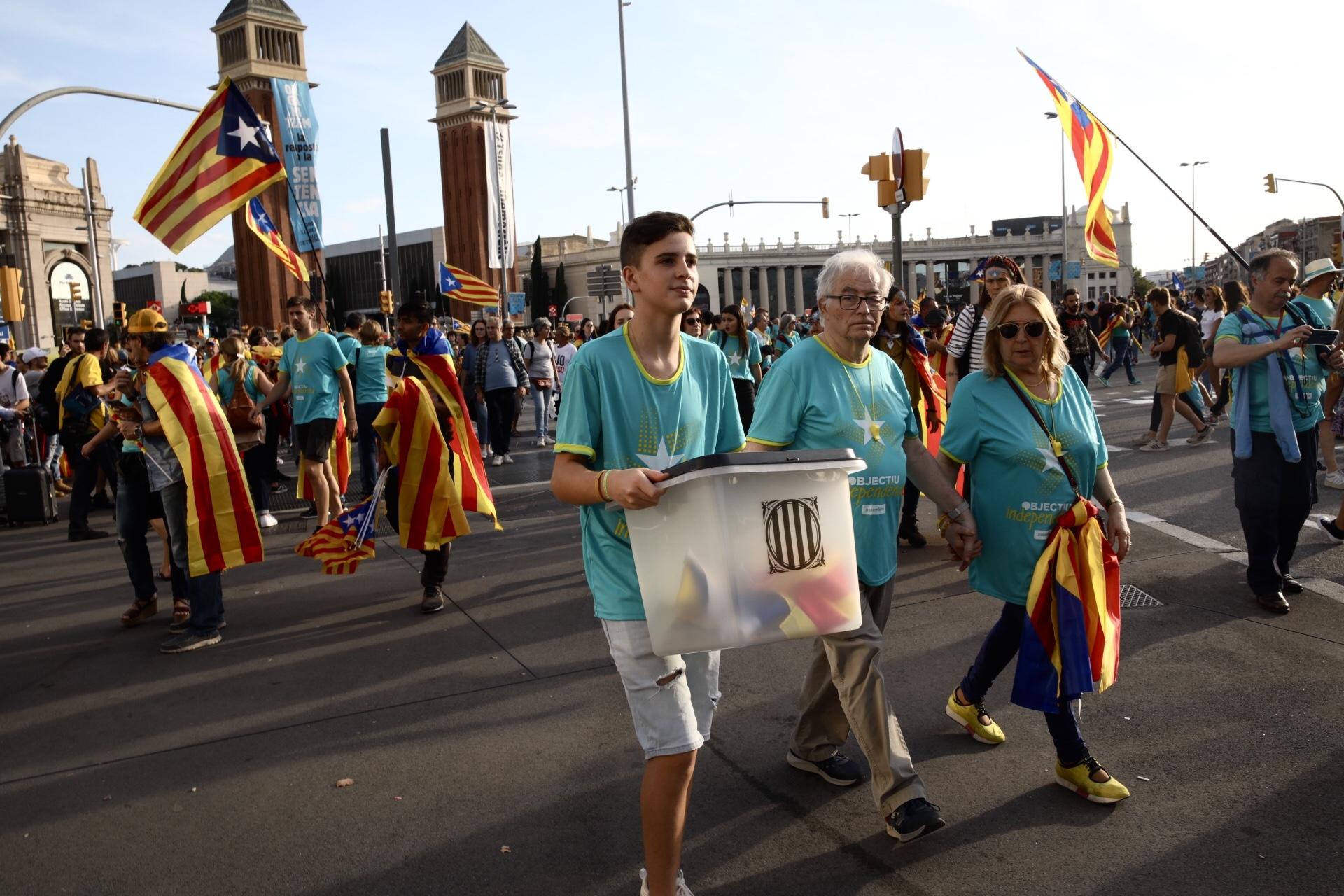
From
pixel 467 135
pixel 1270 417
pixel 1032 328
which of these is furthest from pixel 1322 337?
pixel 467 135

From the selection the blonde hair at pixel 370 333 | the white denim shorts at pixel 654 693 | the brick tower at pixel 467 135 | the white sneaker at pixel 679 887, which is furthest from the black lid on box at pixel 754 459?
the brick tower at pixel 467 135

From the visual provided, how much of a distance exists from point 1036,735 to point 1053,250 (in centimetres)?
13253

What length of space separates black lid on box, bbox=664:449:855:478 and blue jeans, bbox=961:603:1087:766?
1337mm

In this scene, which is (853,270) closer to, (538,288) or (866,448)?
(866,448)

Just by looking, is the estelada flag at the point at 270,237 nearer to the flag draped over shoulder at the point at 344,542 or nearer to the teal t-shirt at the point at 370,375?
the teal t-shirt at the point at 370,375

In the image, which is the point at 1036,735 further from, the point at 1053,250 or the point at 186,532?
the point at 1053,250

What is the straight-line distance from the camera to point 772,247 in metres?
135

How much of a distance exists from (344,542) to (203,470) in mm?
1013

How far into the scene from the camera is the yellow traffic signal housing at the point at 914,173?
1095 centimetres

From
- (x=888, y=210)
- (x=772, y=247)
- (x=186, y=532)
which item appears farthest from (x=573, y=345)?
(x=772, y=247)

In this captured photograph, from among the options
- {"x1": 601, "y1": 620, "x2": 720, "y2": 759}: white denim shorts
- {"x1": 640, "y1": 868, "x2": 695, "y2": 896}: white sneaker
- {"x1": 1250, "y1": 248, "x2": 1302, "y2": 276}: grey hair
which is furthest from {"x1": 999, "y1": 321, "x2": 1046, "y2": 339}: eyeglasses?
{"x1": 1250, "y1": 248, "x2": 1302, "y2": 276}: grey hair

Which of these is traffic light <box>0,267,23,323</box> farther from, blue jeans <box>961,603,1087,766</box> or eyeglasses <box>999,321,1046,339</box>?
eyeglasses <box>999,321,1046,339</box>

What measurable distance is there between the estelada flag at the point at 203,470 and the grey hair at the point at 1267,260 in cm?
547

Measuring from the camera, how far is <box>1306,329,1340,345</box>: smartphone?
550 cm
